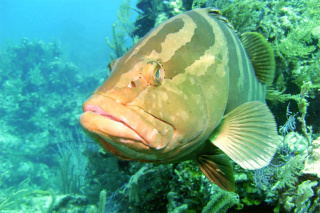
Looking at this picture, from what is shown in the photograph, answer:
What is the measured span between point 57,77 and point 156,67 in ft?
56.9

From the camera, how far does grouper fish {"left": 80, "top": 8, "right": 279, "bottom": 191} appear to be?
3.89 feet

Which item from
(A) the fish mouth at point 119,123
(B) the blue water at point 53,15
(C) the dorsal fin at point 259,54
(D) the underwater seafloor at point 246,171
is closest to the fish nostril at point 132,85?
(A) the fish mouth at point 119,123

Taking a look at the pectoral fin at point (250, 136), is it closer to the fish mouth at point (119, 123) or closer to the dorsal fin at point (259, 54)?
the fish mouth at point (119, 123)

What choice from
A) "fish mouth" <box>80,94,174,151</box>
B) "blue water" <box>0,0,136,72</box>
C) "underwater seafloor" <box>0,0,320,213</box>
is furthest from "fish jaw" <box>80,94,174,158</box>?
"blue water" <box>0,0,136,72</box>

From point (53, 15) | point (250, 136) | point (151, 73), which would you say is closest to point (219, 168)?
point (250, 136)

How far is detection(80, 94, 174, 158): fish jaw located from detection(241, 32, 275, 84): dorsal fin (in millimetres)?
1676

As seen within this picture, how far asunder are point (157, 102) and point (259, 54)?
64.9 inches

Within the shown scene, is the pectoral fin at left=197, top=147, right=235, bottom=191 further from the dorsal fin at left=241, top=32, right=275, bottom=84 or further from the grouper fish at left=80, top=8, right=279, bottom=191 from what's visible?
the dorsal fin at left=241, top=32, right=275, bottom=84

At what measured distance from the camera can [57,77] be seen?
643 inches

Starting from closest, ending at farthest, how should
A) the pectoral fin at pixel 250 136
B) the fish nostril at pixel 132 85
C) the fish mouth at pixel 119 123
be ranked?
the fish mouth at pixel 119 123 < the fish nostril at pixel 132 85 < the pectoral fin at pixel 250 136

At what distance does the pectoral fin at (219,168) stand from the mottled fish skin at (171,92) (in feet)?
1.77

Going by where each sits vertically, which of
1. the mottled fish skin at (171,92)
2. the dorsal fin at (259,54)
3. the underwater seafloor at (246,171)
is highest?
the mottled fish skin at (171,92)

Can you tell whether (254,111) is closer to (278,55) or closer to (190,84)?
(190,84)

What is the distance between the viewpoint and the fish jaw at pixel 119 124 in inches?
44.5
